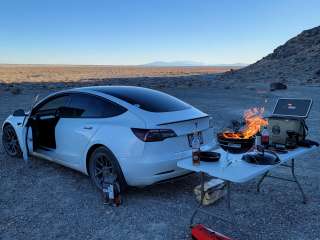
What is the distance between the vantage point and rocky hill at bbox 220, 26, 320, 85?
131 feet

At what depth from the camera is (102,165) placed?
608 centimetres

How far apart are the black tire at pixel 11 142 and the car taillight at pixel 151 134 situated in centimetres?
357

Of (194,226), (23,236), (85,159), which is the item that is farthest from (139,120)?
(23,236)

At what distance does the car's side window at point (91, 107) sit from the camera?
609 cm

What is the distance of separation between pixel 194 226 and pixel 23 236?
207 centimetres

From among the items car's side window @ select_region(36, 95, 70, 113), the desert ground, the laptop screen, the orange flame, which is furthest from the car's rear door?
the laptop screen

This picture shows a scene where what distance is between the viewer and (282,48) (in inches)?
2510

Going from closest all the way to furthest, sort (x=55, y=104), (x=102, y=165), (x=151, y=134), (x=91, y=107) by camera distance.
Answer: (x=151, y=134)
(x=102, y=165)
(x=91, y=107)
(x=55, y=104)

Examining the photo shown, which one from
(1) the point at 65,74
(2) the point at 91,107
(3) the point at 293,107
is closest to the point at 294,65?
(3) the point at 293,107

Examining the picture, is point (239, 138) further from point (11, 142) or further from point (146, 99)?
point (11, 142)

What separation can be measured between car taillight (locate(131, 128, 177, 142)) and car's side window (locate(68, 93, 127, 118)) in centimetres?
54

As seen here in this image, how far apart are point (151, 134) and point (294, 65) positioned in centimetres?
4587

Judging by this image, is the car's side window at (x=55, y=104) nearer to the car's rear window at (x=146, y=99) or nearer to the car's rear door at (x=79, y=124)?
the car's rear door at (x=79, y=124)

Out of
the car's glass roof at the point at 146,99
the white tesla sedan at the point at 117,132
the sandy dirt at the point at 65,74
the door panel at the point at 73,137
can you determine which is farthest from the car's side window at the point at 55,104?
the sandy dirt at the point at 65,74
